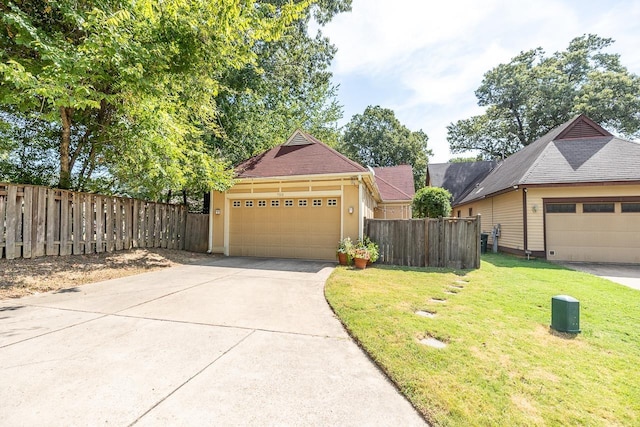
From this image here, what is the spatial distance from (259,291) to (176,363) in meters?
2.91

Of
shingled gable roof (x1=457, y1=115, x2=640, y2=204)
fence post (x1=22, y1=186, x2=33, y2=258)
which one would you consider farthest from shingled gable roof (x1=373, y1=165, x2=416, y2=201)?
fence post (x1=22, y1=186, x2=33, y2=258)

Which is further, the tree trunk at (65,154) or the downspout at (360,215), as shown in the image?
the downspout at (360,215)

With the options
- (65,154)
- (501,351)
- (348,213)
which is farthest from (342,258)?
(65,154)

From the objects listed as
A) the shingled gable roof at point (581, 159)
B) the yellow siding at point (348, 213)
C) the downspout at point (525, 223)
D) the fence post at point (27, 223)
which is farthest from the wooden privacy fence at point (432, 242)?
the fence post at point (27, 223)

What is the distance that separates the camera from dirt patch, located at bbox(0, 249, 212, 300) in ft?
18.1

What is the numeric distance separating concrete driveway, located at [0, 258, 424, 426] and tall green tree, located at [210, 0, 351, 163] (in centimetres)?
884

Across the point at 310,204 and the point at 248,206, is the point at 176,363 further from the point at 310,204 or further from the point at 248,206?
the point at 248,206

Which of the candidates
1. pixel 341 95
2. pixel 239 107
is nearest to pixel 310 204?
pixel 239 107

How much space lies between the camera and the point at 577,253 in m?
10.8

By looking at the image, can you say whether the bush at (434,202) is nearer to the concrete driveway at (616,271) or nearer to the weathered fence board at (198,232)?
the concrete driveway at (616,271)

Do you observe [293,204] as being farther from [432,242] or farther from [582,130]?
[582,130]

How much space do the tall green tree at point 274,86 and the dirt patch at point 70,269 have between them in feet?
18.1

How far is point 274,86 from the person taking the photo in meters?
14.5

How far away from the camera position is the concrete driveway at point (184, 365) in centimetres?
213
